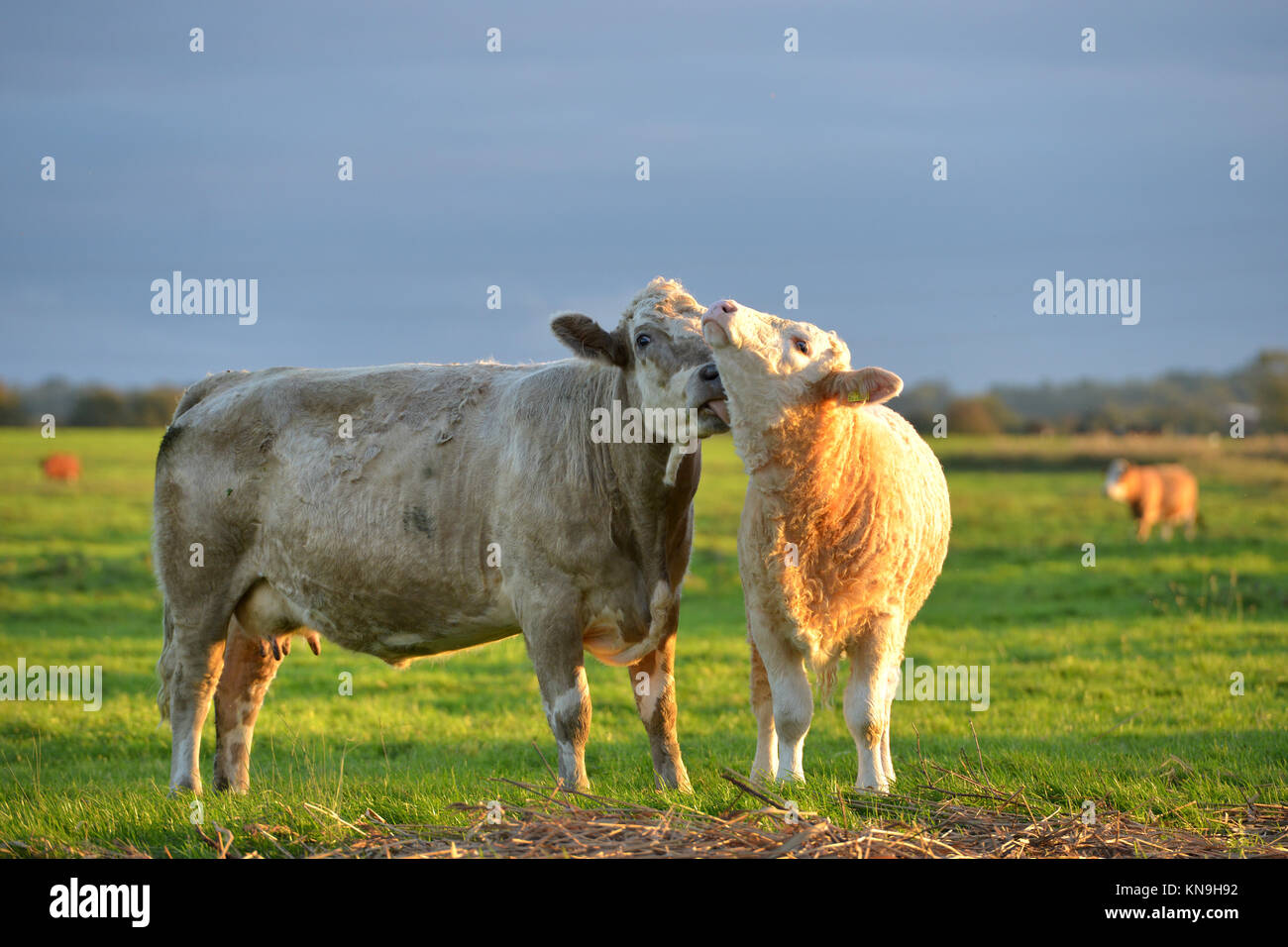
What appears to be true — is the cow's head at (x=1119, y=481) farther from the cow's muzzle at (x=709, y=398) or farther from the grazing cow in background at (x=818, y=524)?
the cow's muzzle at (x=709, y=398)

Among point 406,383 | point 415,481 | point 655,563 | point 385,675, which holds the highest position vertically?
point 406,383

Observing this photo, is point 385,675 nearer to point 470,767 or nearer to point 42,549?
point 470,767

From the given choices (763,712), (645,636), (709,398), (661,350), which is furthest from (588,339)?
(763,712)

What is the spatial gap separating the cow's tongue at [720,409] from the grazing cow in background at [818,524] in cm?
24

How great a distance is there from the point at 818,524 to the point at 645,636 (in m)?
1.37

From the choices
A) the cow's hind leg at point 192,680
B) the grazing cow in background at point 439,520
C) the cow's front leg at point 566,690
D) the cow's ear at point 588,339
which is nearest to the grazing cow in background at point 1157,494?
the grazing cow in background at point 439,520

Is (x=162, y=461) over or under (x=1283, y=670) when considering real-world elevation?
over

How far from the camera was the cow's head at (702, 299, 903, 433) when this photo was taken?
5.99 m

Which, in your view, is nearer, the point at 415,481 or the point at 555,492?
the point at 555,492

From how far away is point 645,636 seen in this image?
24.1ft

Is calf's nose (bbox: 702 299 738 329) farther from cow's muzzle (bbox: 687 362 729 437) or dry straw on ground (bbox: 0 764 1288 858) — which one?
dry straw on ground (bbox: 0 764 1288 858)

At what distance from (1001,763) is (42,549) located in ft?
66.2

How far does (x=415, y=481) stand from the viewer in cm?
786
